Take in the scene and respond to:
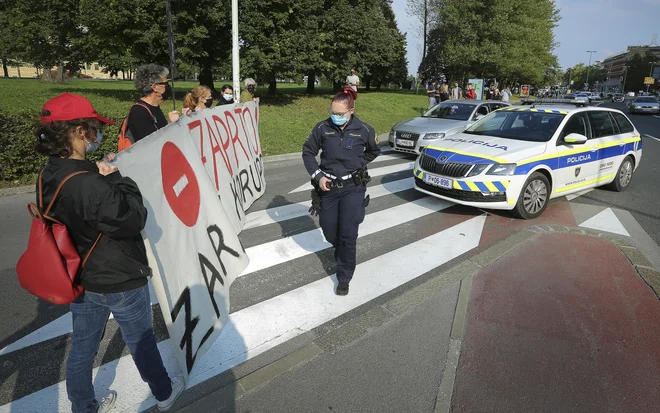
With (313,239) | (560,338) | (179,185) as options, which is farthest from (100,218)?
(313,239)

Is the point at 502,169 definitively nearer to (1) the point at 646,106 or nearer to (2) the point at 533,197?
(2) the point at 533,197

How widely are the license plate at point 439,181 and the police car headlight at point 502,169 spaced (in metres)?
0.58

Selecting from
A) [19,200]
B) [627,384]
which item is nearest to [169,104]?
[19,200]

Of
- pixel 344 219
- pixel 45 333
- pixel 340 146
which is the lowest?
pixel 45 333

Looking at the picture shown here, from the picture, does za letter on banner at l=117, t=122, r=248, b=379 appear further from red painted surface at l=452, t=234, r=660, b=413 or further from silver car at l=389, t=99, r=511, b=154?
silver car at l=389, t=99, r=511, b=154

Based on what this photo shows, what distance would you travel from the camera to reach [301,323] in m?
3.62

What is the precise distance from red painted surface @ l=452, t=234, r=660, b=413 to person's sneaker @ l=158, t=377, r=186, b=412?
177cm

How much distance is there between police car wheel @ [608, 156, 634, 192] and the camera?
8184 mm

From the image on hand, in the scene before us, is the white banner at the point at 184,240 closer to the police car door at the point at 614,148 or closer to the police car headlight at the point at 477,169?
the police car headlight at the point at 477,169

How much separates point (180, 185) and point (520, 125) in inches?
249

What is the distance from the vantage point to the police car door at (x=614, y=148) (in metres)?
7.60

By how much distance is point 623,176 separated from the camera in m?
8.31

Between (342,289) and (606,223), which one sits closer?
(342,289)

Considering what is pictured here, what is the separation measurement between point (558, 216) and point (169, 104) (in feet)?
50.5
